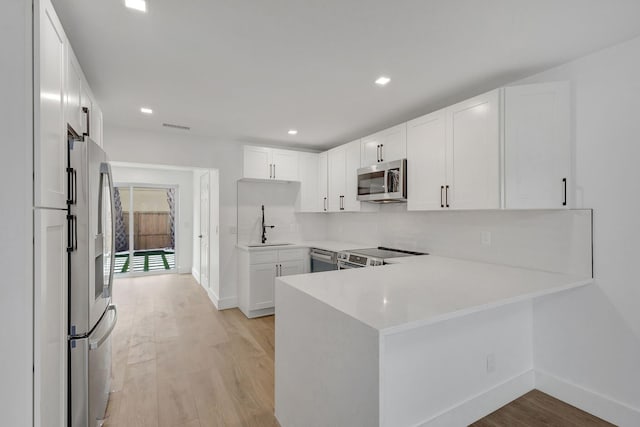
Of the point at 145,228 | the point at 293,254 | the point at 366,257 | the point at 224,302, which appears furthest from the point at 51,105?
the point at 145,228

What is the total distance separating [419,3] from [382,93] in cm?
119

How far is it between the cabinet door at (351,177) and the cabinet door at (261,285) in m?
1.32

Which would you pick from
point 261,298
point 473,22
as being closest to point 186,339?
point 261,298

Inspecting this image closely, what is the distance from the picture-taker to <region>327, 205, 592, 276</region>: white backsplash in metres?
2.21

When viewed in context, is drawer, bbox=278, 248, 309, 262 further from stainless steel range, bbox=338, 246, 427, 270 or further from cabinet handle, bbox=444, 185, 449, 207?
cabinet handle, bbox=444, 185, 449, 207

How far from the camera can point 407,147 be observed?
3145mm

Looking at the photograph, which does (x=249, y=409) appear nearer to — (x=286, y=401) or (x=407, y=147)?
(x=286, y=401)

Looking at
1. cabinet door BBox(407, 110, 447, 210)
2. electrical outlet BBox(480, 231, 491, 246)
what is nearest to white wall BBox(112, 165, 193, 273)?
cabinet door BBox(407, 110, 447, 210)

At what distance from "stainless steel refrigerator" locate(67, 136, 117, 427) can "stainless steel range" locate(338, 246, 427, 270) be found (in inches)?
87.5

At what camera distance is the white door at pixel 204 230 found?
5.10 metres

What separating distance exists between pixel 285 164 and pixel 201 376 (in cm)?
294

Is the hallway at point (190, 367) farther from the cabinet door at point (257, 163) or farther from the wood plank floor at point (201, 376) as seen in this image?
the cabinet door at point (257, 163)

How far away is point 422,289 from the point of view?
1.82 meters

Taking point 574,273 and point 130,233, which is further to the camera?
point 130,233
